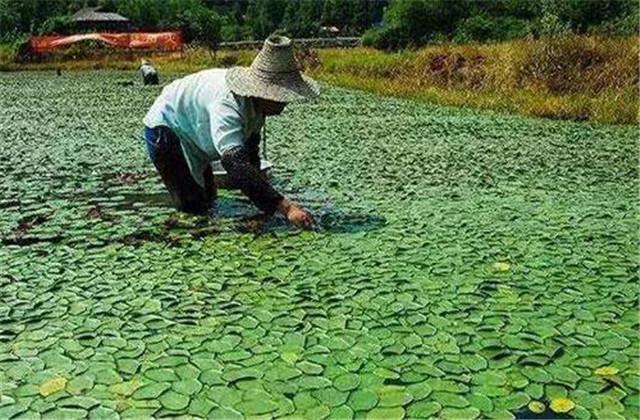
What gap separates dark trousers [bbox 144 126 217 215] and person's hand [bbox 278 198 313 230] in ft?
2.11

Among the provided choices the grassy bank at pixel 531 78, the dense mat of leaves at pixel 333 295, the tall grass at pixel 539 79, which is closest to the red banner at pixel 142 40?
the grassy bank at pixel 531 78

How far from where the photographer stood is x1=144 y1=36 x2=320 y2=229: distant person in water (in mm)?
2957

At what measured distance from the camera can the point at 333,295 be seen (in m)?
2.53

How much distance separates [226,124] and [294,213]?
452mm

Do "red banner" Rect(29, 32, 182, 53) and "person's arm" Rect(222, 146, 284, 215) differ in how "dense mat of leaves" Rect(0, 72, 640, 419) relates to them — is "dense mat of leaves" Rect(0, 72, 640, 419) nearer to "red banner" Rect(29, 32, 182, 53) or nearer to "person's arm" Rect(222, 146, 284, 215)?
"person's arm" Rect(222, 146, 284, 215)

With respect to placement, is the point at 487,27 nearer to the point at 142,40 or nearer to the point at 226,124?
the point at 142,40

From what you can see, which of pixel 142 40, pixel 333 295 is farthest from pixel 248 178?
pixel 142 40

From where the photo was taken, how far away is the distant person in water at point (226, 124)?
9.70ft

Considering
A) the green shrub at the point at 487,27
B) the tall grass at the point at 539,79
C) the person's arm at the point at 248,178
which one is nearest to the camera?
the person's arm at the point at 248,178

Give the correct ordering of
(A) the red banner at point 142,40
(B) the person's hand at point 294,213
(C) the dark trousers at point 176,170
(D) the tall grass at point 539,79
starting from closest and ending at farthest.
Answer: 1. (B) the person's hand at point 294,213
2. (C) the dark trousers at point 176,170
3. (D) the tall grass at point 539,79
4. (A) the red banner at point 142,40

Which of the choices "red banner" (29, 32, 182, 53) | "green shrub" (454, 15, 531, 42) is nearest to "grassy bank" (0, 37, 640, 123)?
"red banner" (29, 32, 182, 53)

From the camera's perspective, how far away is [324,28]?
212ft

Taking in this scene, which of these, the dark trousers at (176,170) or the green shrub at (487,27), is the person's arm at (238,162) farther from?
the green shrub at (487,27)

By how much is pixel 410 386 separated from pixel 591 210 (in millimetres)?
2127
